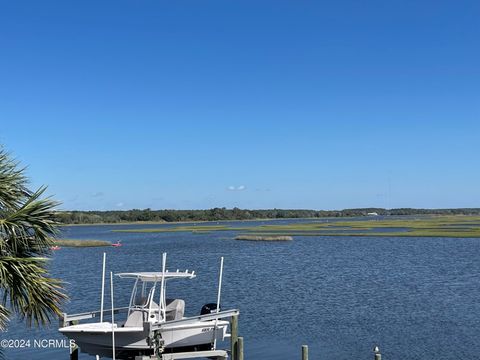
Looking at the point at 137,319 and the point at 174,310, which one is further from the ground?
the point at 174,310

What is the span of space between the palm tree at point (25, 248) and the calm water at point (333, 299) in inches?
60.2

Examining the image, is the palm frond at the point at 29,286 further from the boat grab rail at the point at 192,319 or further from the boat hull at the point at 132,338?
the boat grab rail at the point at 192,319

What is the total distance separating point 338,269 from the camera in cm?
6209

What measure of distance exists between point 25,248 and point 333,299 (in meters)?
30.9

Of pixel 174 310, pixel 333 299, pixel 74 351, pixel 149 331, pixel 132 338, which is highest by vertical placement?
pixel 174 310

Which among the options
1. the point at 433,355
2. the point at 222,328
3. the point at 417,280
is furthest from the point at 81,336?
the point at 417,280

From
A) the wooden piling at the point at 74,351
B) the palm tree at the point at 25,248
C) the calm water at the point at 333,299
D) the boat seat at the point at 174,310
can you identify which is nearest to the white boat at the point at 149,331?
the boat seat at the point at 174,310

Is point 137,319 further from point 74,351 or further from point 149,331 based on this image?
point 74,351

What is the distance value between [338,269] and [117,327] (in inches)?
1709

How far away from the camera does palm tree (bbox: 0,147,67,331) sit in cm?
1316

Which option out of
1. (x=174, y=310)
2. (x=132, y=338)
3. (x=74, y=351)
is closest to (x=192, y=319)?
(x=174, y=310)

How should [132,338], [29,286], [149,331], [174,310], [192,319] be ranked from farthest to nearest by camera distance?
1. [174,310]
2. [192,319]
3. [132,338]
4. [149,331]
5. [29,286]

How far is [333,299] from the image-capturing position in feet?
137

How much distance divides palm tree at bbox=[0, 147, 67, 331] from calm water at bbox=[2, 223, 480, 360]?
1530mm
